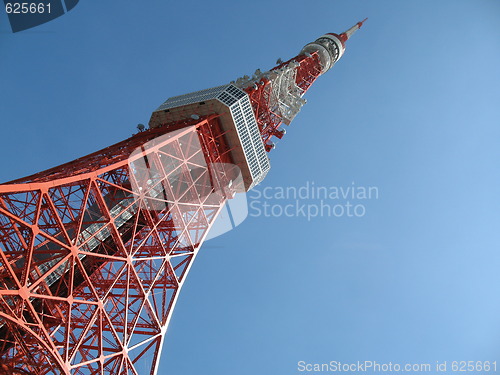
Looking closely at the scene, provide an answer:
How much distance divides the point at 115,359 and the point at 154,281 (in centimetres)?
419

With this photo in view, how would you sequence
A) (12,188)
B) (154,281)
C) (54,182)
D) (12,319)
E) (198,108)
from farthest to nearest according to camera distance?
(198,108)
(154,281)
(54,182)
(12,188)
(12,319)

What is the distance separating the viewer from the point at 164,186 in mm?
22781

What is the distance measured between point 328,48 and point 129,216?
111 ft

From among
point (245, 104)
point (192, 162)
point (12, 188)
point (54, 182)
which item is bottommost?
point (12, 188)

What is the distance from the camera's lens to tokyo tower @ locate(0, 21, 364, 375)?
14.8 m

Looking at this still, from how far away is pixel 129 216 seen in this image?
74.3ft

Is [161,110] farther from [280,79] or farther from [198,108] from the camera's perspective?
[280,79]

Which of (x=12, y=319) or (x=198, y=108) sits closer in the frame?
(x=12, y=319)

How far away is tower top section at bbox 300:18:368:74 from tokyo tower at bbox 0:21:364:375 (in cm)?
1126

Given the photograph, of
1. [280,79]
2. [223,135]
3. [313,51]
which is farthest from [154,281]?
[313,51]

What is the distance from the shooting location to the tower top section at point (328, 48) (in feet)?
152

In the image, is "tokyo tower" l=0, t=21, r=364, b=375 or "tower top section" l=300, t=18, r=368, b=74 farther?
"tower top section" l=300, t=18, r=368, b=74

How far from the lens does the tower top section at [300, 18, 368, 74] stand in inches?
1822

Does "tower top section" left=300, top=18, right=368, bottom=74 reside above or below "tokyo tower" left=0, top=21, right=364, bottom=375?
above
